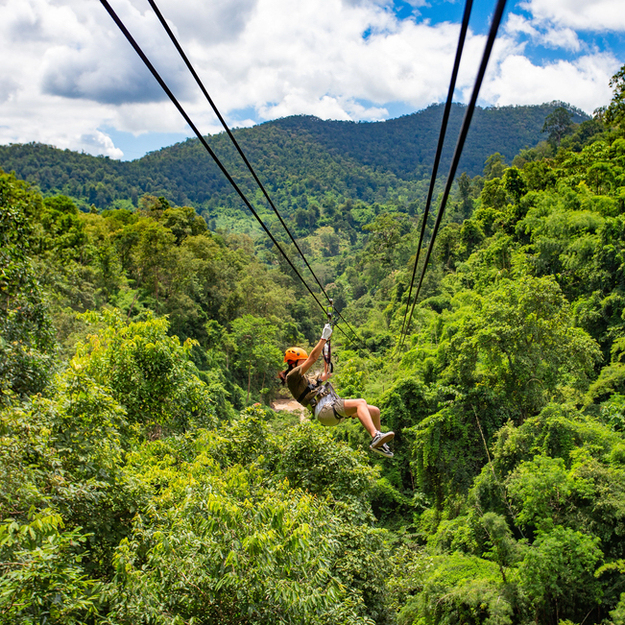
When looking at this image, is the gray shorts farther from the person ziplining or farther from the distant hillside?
the distant hillside

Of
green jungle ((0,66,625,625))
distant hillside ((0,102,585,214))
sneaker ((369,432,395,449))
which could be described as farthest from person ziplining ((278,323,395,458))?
Answer: distant hillside ((0,102,585,214))

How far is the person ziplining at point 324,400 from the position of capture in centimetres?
481

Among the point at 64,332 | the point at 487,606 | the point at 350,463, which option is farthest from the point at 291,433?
the point at 64,332

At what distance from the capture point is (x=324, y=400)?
517cm

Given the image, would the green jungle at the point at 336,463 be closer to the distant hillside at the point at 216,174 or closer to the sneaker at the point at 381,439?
the sneaker at the point at 381,439

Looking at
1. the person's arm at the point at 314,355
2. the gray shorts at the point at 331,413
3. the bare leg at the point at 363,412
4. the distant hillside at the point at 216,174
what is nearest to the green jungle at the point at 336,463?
the gray shorts at the point at 331,413

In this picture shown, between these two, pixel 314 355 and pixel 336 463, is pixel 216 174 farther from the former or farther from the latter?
pixel 314 355

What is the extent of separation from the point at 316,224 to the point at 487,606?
118276 mm

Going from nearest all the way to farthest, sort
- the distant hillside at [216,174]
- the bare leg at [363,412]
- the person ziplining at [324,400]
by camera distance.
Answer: the person ziplining at [324,400], the bare leg at [363,412], the distant hillside at [216,174]

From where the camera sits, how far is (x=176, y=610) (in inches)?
173

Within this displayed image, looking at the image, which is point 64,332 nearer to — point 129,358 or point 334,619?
point 129,358

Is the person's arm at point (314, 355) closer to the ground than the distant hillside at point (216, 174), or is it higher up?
closer to the ground

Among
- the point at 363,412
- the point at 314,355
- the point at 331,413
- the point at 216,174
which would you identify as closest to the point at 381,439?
the point at 363,412

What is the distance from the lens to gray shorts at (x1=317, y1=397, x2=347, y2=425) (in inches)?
198
